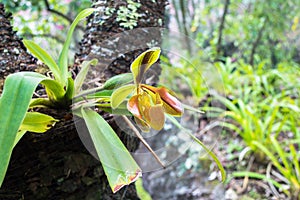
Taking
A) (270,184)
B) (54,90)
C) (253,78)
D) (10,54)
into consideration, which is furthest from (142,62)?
(253,78)

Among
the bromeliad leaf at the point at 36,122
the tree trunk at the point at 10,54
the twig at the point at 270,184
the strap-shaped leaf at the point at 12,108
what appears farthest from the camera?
the twig at the point at 270,184

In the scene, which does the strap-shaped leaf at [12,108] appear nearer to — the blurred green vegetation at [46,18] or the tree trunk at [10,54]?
the tree trunk at [10,54]

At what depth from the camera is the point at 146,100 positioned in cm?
45

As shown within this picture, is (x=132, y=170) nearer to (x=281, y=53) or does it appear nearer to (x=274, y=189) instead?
(x=274, y=189)

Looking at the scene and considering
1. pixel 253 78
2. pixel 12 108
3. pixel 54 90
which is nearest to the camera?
pixel 12 108

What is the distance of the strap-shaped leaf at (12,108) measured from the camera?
34 centimetres

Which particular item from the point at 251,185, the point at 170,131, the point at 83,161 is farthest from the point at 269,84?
the point at 83,161

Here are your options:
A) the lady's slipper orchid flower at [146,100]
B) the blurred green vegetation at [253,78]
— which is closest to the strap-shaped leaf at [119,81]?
the lady's slipper orchid flower at [146,100]

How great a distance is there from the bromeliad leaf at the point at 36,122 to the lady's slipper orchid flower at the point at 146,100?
11 cm

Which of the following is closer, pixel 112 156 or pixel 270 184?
pixel 112 156

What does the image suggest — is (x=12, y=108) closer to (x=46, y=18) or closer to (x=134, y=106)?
(x=134, y=106)

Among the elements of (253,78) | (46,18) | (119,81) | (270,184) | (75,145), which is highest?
(46,18)

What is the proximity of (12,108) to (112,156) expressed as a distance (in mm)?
164

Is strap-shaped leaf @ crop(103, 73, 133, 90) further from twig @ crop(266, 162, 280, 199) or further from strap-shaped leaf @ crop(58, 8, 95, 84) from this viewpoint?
twig @ crop(266, 162, 280, 199)
